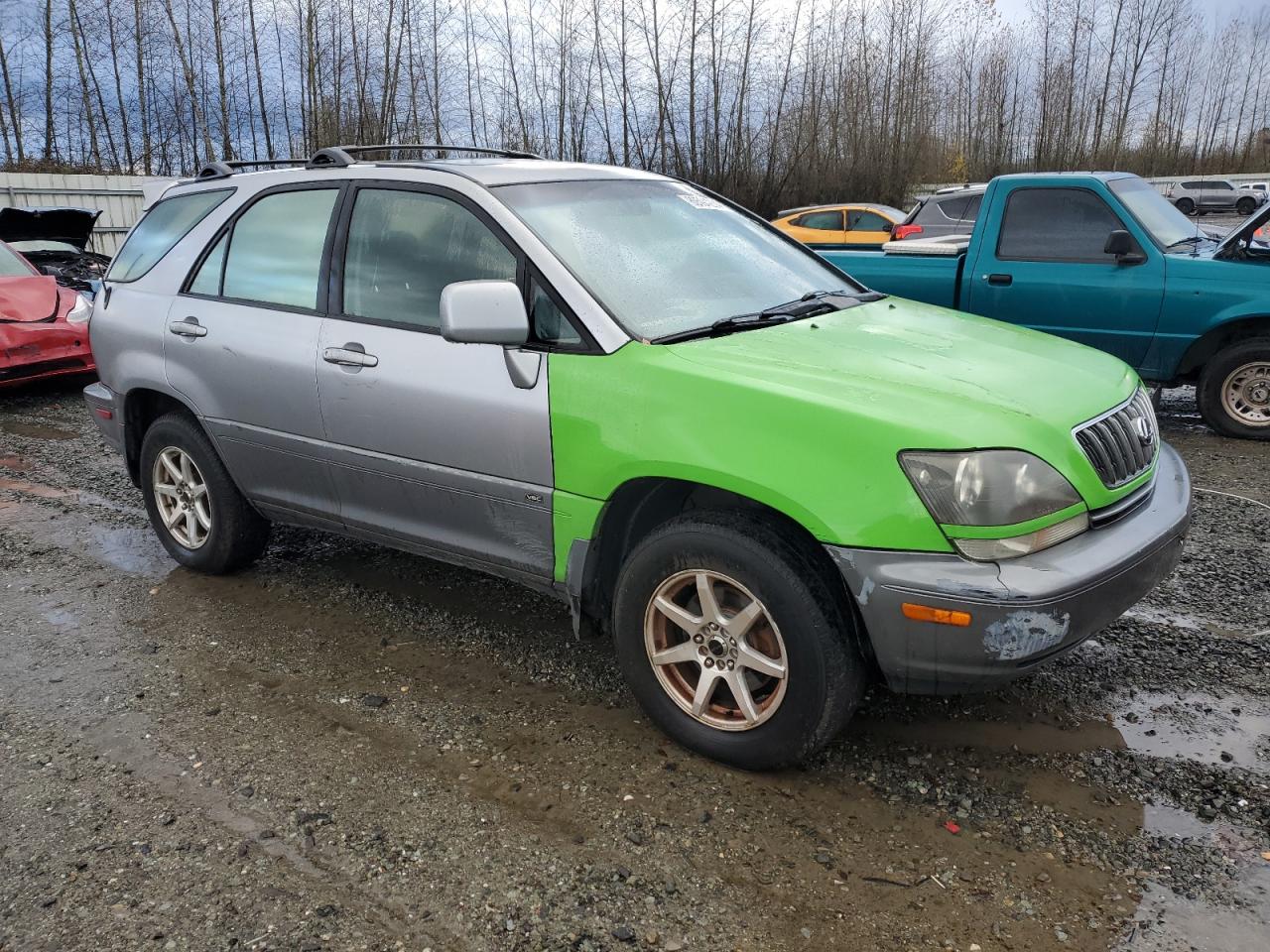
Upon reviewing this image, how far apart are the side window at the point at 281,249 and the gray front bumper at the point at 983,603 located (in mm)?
2475

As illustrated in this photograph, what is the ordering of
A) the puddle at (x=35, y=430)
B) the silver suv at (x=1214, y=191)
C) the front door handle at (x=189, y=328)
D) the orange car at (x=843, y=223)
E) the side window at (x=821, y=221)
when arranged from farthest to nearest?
the silver suv at (x=1214, y=191), the side window at (x=821, y=221), the orange car at (x=843, y=223), the puddle at (x=35, y=430), the front door handle at (x=189, y=328)

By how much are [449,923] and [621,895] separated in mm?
432

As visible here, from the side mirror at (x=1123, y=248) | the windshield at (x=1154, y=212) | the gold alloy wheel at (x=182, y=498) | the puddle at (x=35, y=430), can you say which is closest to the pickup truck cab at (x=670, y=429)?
the gold alloy wheel at (x=182, y=498)

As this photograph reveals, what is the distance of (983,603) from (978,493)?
0.93 ft

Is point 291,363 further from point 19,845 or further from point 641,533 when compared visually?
point 19,845

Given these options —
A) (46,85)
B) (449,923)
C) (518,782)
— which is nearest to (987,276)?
(518,782)

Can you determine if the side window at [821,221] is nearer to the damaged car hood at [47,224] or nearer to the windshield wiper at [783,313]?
the damaged car hood at [47,224]

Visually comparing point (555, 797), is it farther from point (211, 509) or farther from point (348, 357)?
point (211, 509)

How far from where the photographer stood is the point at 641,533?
3199 millimetres

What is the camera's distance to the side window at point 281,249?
3.88m

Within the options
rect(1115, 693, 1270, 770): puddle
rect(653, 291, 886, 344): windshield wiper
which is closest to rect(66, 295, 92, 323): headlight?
rect(653, 291, 886, 344): windshield wiper

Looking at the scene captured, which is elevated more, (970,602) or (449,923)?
(970,602)

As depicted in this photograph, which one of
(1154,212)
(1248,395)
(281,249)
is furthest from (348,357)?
(1154,212)

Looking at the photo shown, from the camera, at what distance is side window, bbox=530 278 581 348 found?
312cm
